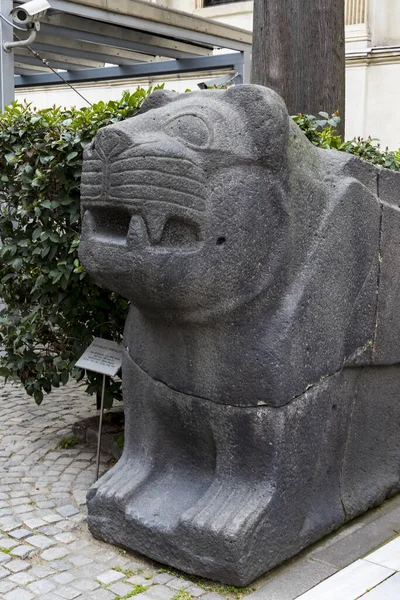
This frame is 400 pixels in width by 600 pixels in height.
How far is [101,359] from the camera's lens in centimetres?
420

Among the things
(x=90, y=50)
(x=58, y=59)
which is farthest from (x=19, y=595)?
(x=58, y=59)

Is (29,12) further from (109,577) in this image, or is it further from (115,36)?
(109,577)

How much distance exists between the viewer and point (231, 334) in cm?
319

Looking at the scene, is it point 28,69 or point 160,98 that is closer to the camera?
point 160,98

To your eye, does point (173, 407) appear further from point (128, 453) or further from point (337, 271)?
point (337, 271)

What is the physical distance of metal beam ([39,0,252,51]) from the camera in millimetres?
7254

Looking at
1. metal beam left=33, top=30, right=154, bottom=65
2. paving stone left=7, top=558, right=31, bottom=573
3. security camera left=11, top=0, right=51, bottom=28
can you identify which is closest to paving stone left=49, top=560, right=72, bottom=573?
paving stone left=7, top=558, right=31, bottom=573

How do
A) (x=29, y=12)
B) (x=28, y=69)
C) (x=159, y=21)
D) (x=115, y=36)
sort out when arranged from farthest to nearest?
(x=28, y=69)
(x=115, y=36)
(x=159, y=21)
(x=29, y=12)

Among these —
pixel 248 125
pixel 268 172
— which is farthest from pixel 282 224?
pixel 248 125

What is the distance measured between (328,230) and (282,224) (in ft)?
0.95

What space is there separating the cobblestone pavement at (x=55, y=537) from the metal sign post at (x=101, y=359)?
0.34m

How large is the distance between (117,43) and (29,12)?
210cm

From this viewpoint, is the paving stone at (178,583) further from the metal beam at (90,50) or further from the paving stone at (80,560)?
the metal beam at (90,50)

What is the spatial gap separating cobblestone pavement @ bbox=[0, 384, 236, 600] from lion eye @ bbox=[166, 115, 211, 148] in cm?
178
